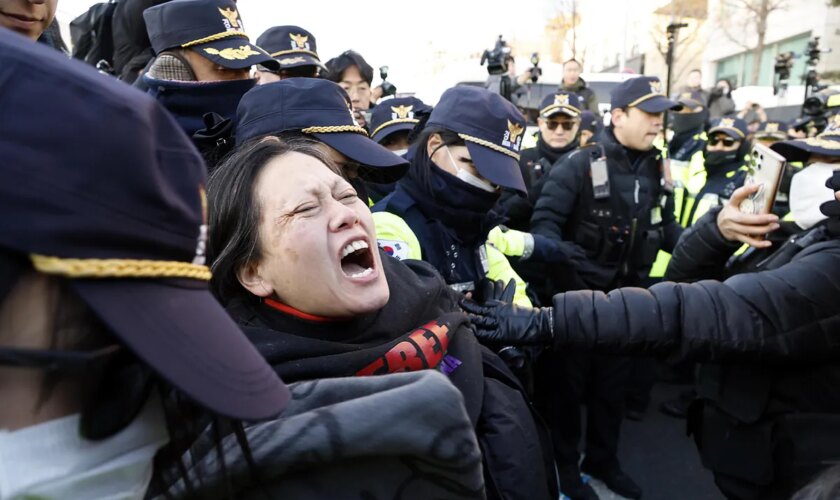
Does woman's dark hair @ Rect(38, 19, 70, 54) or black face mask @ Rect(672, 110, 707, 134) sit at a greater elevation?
woman's dark hair @ Rect(38, 19, 70, 54)

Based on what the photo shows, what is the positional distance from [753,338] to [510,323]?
0.76m

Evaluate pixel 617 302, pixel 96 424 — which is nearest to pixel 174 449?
pixel 96 424

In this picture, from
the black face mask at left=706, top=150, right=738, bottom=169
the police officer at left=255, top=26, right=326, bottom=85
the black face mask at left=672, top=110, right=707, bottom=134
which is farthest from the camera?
the black face mask at left=672, top=110, right=707, bottom=134

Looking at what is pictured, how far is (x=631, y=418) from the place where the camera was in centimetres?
429

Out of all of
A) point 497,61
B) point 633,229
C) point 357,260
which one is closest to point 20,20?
point 357,260

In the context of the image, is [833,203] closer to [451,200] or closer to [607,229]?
[451,200]

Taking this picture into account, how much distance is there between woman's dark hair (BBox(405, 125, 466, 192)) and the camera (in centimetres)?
214

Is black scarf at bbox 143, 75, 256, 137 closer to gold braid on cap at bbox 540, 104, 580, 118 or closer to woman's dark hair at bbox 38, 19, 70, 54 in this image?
woman's dark hair at bbox 38, 19, 70, 54

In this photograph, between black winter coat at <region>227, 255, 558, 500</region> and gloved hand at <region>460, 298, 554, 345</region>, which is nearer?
black winter coat at <region>227, 255, 558, 500</region>

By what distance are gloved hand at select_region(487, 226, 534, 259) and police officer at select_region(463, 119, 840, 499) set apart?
924 mm

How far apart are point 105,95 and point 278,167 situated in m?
0.70

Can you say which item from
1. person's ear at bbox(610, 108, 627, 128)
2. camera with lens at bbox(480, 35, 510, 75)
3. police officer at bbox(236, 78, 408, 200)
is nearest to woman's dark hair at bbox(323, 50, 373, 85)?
camera with lens at bbox(480, 35, 510, 75)

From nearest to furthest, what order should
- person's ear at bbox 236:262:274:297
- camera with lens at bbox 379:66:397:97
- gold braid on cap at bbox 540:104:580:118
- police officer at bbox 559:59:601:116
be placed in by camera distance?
person's ear at bbox 236:262:274:297
gold braid on cap at bbox 540:104:580:118
camera with lens at bbox 379:66:397:97
police officer at bbox 559:59:601:116

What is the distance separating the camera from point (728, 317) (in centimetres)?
183
